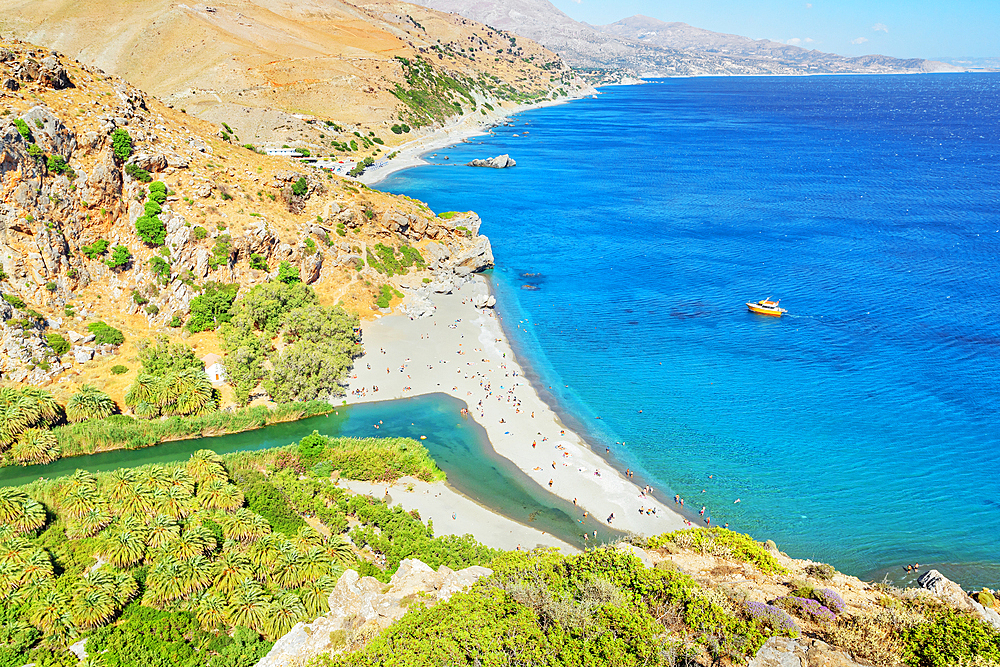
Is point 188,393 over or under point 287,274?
under

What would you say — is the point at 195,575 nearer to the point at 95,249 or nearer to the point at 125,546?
the point at 125,546

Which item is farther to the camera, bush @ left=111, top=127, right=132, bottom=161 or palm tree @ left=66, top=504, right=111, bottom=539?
bush @ left=111, top=127, right=132, bottom=161

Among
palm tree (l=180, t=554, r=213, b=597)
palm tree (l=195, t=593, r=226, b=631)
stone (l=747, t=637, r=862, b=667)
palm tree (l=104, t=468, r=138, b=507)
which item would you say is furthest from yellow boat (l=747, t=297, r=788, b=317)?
palm tree (l=104, t=468, r=138, b=507)

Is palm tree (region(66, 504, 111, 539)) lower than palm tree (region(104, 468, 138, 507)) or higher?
lower

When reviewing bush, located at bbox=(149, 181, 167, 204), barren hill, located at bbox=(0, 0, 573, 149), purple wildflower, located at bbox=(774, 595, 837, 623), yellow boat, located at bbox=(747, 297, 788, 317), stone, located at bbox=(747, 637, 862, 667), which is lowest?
yellow boat, located at bbox=(747, 297, 788, 317)

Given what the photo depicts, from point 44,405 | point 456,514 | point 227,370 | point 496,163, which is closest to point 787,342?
point 456,514

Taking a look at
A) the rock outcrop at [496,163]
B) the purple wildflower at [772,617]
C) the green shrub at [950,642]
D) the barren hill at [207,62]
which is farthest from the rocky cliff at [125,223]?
the rock outcrop at [496,163]

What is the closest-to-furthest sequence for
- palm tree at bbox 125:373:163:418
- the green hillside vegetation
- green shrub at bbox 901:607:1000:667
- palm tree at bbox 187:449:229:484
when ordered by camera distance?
green shrub at bbox 901:607:1000:667
the green hillside vegetation
palm tree at bbox 187:449:229:484
palm tree at bbox 125:373:163:418

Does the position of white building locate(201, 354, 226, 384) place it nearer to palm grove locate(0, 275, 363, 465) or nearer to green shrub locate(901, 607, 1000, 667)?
palm grove locate(0, 275, 363, 465)
